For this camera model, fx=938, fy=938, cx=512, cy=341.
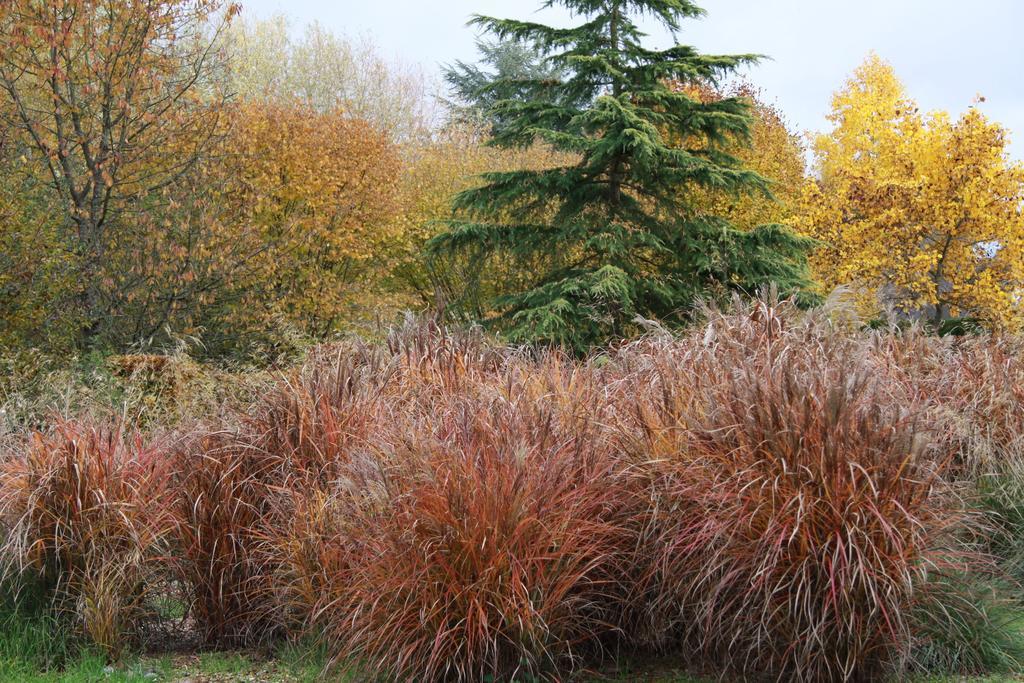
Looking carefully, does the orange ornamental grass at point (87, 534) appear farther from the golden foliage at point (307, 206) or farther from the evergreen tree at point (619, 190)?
the evergreen tree at point (619, 190)

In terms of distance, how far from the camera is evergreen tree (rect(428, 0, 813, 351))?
570 inches

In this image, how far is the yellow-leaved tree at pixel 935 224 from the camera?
51.7 feet

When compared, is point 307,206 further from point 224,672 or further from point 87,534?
point 224,672

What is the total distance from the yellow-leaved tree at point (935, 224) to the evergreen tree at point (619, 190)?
184cm

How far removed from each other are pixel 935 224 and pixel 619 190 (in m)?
5.54

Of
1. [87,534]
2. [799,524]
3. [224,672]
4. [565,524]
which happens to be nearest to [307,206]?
[87,534]

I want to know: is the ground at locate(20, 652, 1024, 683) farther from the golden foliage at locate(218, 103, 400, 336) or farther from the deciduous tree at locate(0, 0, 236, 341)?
the golden foliage at locate(218, 103, 400, 336)

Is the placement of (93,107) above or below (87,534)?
above

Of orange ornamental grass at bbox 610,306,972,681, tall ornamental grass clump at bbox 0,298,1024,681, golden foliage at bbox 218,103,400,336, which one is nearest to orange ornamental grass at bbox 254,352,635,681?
tall ornamental grass clump at bbox 0,298,1024,681

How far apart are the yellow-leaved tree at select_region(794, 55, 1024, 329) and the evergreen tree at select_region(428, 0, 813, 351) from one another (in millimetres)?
1837

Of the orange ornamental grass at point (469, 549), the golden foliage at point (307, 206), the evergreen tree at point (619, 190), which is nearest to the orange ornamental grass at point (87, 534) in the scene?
the orange ornamental grass at point (469, 549)

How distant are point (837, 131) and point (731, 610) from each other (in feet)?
112

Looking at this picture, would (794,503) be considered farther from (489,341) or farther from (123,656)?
(489,341)

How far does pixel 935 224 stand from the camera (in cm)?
1622
